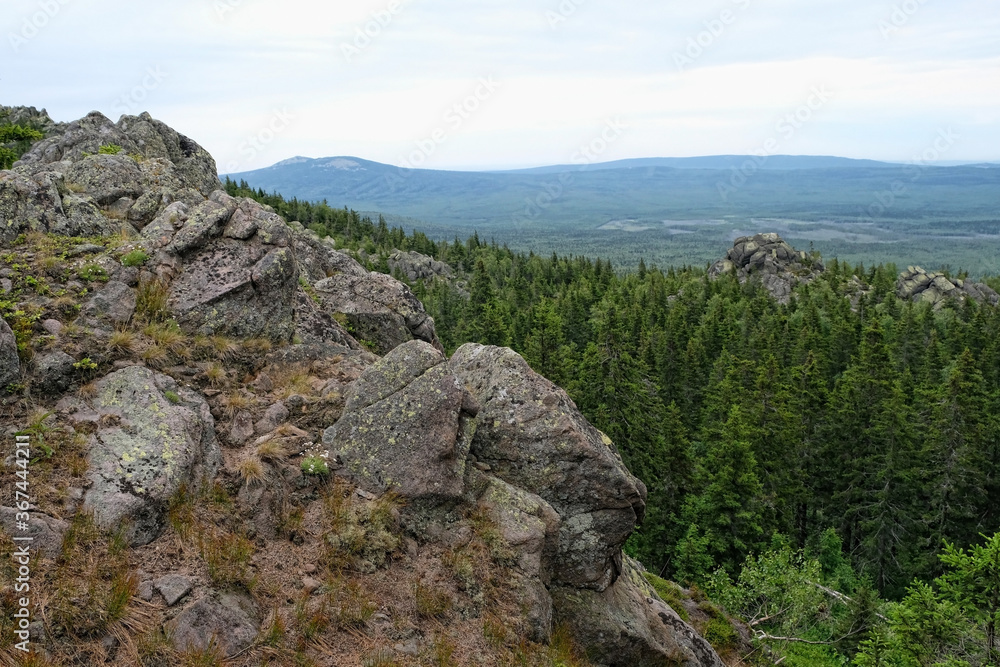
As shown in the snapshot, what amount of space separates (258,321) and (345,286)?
5750mm

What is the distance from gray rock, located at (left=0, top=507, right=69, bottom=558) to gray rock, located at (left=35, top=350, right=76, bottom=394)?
2870mm

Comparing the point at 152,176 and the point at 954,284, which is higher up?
the point at 152,176

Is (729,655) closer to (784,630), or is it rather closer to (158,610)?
(784,630)

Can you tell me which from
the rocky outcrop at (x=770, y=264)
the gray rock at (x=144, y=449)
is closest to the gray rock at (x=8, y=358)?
the gray rock at (x=144, y=449)

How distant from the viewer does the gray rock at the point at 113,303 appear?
12945 mm

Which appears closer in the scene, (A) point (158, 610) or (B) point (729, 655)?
(A) point (158, 610)

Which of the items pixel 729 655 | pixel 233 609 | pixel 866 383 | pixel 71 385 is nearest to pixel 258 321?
pixel 71 385

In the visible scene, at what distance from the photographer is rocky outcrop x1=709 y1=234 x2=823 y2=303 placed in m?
112

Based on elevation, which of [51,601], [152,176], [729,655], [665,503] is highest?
[152,176]

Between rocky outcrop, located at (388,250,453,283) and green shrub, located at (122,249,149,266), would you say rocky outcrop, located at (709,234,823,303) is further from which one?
green shrub, located at (122,249,149,266)

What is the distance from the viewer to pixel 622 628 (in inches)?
499

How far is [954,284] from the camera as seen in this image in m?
102

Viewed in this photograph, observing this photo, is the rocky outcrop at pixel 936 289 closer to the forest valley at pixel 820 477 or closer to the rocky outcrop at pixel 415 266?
the forest valley at pixel 820 477

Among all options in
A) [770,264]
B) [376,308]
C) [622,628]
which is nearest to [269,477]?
[622,628]
